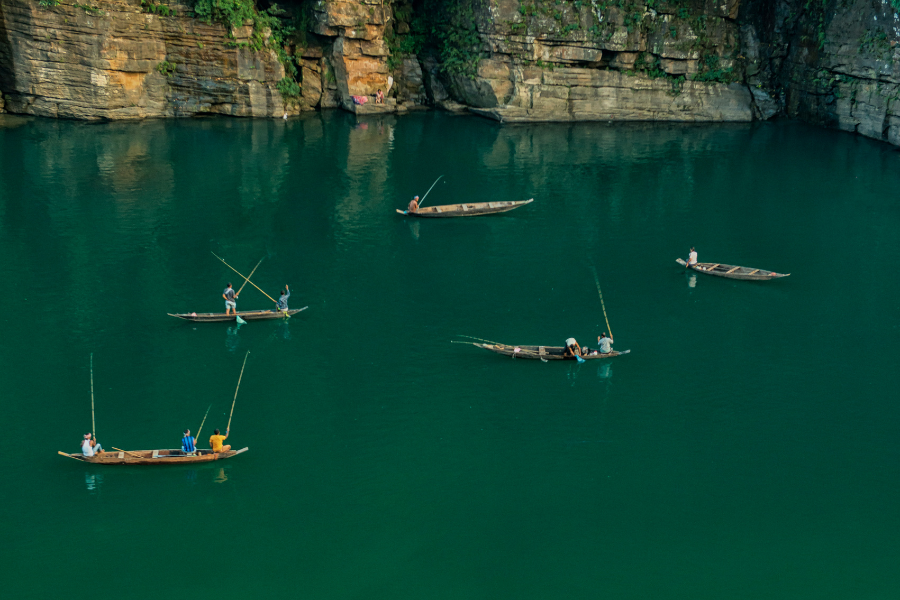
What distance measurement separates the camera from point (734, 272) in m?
38.2

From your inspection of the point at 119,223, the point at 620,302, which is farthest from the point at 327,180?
the point at 620,302

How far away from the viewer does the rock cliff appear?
57469 mm

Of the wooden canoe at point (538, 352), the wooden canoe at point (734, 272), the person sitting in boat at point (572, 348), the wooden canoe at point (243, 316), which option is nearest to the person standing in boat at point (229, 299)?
the wooden canoe at point (243, 316)

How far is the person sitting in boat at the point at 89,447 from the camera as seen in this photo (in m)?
25.0

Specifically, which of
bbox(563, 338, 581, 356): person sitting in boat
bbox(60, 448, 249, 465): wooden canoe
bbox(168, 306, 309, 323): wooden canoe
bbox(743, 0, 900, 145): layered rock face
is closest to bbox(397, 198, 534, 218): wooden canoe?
bbox(168, 306, 309, 323): wooden canoe

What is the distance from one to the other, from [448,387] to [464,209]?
17987mm

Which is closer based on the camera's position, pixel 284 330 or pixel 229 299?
pixel 284 330

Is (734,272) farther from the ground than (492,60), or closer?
closer

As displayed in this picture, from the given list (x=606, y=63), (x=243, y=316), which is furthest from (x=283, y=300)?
(x=606, y=63)

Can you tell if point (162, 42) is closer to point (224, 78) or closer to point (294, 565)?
point (224, 78)

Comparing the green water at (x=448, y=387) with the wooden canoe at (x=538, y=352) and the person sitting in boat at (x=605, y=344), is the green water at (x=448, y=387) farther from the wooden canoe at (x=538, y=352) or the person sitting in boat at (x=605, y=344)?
the person sitting in boat at (x=605, y=344)

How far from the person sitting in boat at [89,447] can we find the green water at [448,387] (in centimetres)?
67

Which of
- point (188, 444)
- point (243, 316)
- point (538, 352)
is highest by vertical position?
point (243, 316)

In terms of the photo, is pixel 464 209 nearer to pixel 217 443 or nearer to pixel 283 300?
pixel 283 300
